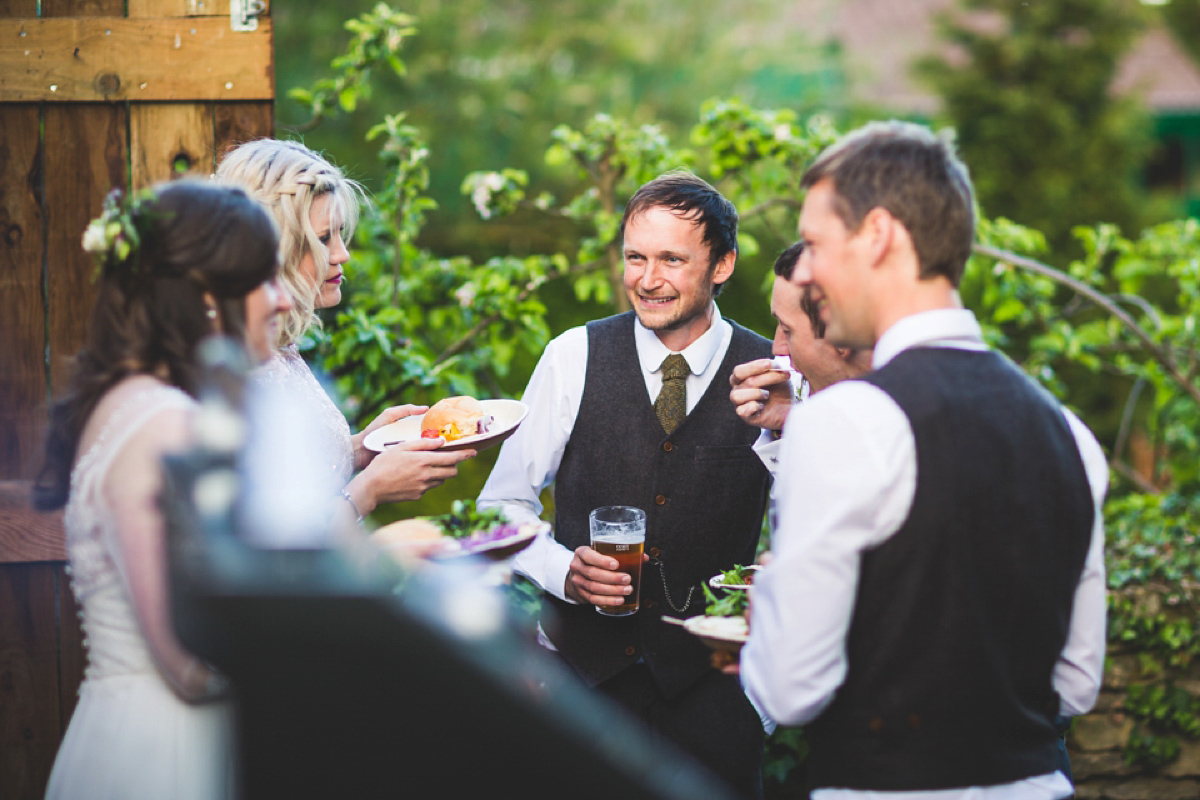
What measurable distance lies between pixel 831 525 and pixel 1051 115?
309 inches

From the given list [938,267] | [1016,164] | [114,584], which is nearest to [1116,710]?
[938,267]

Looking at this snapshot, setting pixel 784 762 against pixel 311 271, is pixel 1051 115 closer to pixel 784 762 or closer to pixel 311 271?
pixel 784 762

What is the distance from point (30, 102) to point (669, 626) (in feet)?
6.97

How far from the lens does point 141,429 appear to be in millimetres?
1503

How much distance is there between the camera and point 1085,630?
169cm

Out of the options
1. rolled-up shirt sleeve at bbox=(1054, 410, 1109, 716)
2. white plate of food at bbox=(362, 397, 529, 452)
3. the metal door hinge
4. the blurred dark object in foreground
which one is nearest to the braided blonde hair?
white plate of food at bbox=(362, 397, 529, 452)

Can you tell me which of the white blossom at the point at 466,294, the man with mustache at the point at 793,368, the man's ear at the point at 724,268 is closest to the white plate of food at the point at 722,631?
the man with mustache at the point at 793,368

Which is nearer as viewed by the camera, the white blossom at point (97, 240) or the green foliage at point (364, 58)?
the white blossom at point (97, 240)

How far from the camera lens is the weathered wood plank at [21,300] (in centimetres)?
256

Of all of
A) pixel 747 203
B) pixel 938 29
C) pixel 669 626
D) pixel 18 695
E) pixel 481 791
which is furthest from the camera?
pixel 938 29

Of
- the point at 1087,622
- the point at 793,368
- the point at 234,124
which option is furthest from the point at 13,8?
the point at 1087,622

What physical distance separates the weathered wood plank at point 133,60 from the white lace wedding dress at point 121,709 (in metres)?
1.36

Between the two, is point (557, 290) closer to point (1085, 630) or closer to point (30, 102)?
point (30, 102)

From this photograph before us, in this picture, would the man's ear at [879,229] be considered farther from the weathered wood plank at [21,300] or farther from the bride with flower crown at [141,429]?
the weathered wood plank at [21,300]
